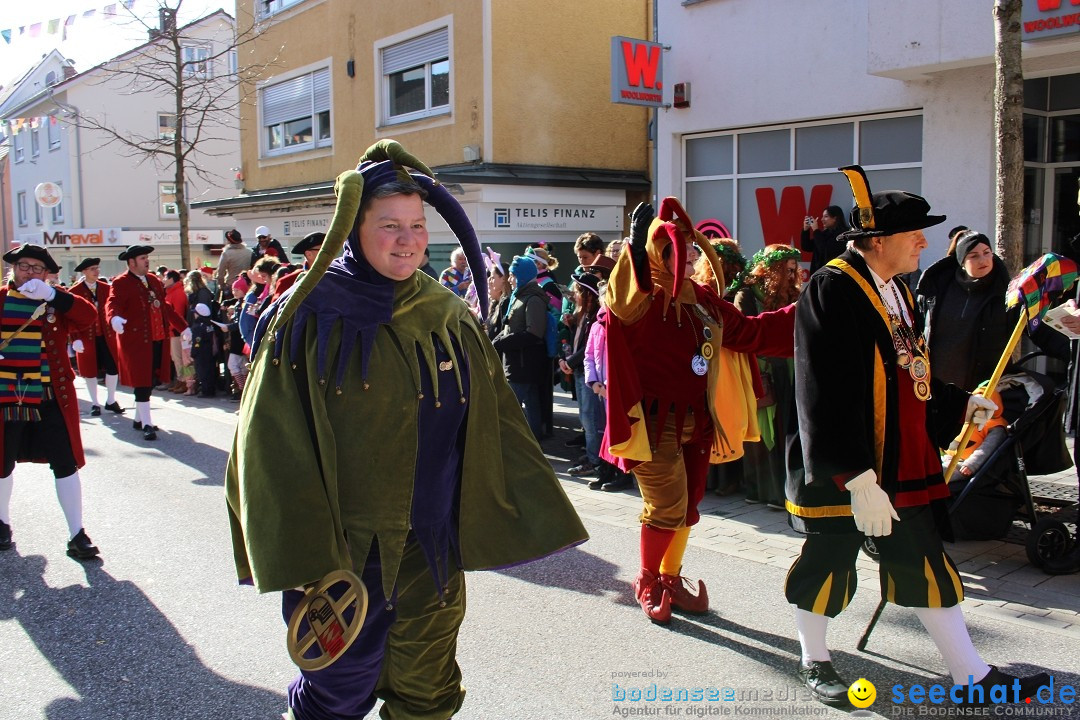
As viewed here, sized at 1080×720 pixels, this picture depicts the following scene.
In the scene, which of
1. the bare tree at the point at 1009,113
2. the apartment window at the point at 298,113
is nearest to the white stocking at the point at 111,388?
the apartment window at the point at 298,113

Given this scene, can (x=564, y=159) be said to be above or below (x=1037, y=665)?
above

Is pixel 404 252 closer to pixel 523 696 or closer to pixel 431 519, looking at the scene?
pixel 431 519

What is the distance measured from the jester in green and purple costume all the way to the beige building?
12121mm

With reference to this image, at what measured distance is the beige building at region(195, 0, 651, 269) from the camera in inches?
619

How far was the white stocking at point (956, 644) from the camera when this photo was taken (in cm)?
339

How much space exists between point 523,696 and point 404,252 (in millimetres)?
2089

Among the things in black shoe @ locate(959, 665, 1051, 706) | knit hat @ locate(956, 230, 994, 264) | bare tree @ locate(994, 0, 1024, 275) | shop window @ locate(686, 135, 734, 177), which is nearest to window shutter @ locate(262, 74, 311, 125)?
shop window @ locate(686, 135, 734, 177)

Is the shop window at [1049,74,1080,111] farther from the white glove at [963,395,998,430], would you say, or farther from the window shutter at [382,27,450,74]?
the window shutter at [382,27,450,74]

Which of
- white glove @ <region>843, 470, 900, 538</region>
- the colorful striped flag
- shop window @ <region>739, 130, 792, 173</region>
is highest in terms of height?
shop window @ <region>739, 130, 792, 173</region>

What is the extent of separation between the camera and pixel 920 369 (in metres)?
3.45

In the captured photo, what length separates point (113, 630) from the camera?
4.72 metres

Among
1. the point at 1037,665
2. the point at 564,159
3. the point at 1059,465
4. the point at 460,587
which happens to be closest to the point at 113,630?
the point at 460,587

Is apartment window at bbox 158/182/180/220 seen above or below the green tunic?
above

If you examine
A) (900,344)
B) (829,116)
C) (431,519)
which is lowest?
(431,519)
